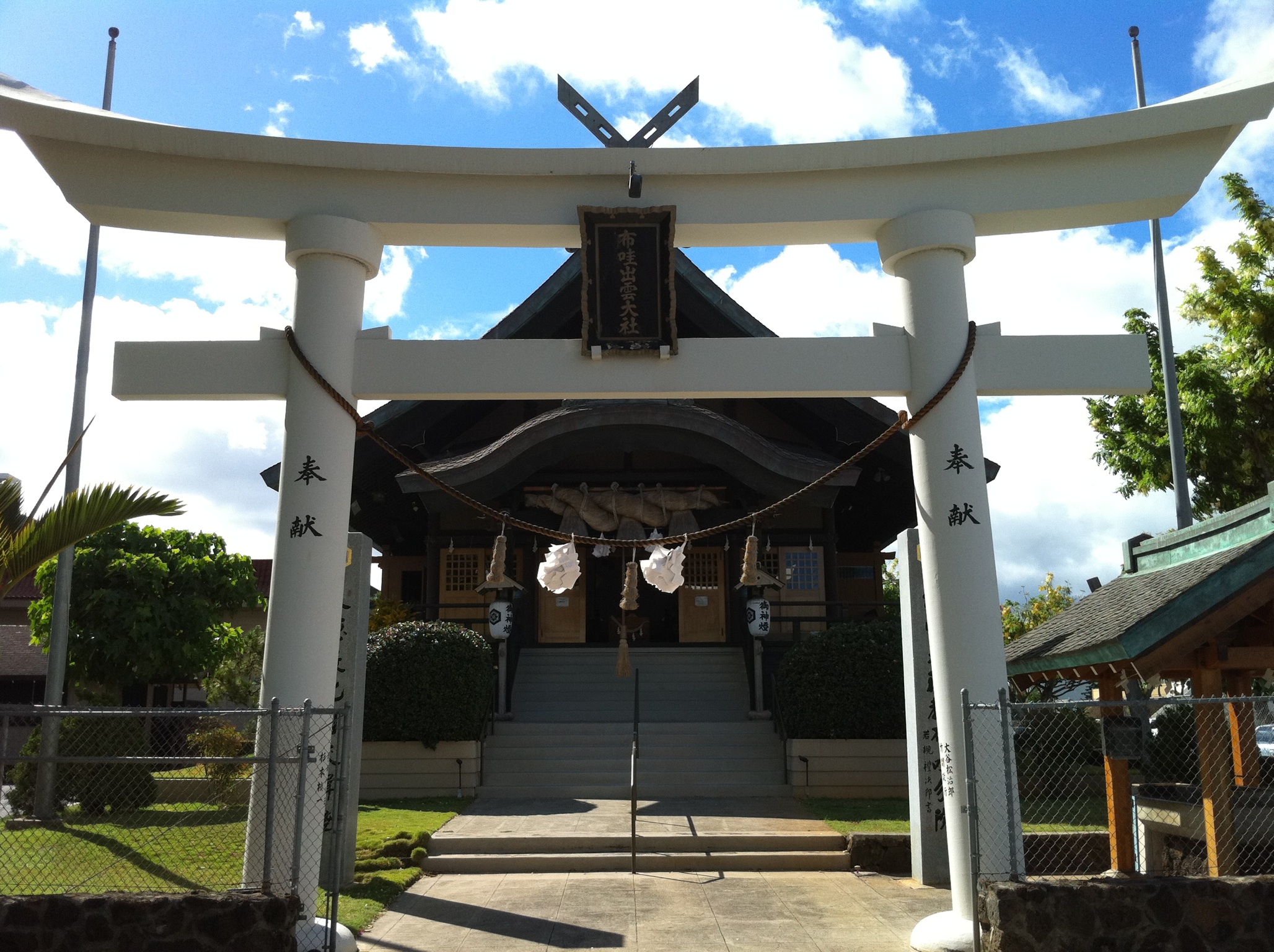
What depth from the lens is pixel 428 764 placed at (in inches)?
535

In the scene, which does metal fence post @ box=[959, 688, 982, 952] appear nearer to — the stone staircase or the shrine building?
the stone staircase

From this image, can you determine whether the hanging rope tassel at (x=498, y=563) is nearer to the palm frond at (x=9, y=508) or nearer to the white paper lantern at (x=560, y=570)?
the white paper lantern at (x=560, y=570)

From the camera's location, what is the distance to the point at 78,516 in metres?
7.79

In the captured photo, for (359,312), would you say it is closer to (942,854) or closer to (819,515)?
(942,854)

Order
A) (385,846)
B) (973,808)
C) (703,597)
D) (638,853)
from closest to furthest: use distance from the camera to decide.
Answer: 1. (973,808)
2. (385,846)
3. (638,853)
4. (703,597)

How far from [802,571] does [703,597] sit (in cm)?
187

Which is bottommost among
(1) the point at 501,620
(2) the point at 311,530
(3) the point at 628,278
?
(1) the point at 501,620

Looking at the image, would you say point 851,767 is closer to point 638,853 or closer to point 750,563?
point 638,853

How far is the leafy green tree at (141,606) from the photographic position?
17.5 meters

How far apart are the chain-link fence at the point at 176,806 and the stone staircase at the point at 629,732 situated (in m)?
3.64

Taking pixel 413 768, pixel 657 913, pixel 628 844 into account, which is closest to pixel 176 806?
pixel 413 768

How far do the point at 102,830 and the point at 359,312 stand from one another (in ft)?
23.1

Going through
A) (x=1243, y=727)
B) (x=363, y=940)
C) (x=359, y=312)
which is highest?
(x=359, y=312)

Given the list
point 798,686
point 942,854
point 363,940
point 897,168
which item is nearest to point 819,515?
point 798,686
